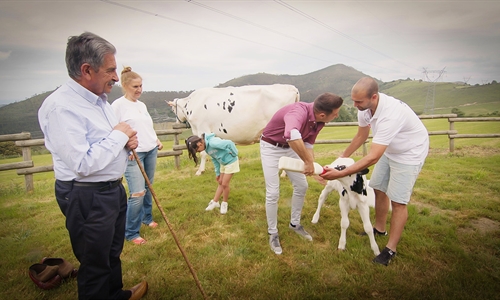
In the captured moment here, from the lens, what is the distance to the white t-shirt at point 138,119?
131 inches

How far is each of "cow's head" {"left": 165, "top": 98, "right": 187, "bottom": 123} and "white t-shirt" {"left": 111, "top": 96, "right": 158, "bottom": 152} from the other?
4493 mm

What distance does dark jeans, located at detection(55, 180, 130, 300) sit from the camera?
5.73ft

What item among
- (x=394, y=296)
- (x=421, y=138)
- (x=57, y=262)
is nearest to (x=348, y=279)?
(x=394, y=296)

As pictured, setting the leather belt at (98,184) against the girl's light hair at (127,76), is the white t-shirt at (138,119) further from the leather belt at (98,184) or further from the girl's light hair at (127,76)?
the leather belt at (98,184)

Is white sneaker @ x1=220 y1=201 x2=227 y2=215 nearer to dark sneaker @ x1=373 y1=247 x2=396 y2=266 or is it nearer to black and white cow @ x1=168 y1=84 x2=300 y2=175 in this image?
dark sneaker @ x1=373 y1=247 x2=396 y2=266

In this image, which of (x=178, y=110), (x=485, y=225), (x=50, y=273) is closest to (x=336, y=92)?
(x=178, y=110)

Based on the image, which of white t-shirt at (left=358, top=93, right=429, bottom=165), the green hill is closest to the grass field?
white t-shirt at (left=358, top=93, right=429, bottom=165)

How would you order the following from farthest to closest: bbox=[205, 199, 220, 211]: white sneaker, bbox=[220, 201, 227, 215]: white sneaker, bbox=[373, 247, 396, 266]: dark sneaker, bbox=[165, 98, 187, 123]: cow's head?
bbox=[165, 98, 187, 123]: cow's head
bbox=[205, 199, 220, 211]: white sneaker
bbox=[220, 201, 227, 215]: white sneaker
bbox=[373, 247, 396, 266]: dark sneaker

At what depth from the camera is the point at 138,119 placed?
345 cm

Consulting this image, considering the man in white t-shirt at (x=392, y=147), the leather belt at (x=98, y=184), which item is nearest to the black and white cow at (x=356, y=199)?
the man in white t-shirt at (x=392, y=147)

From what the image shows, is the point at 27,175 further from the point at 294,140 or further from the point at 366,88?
the point at 366,88

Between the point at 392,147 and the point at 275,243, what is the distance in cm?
186

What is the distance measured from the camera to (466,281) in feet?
8.59

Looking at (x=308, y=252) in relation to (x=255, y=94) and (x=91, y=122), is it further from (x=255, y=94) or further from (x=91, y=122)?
(x=255, y=94)
